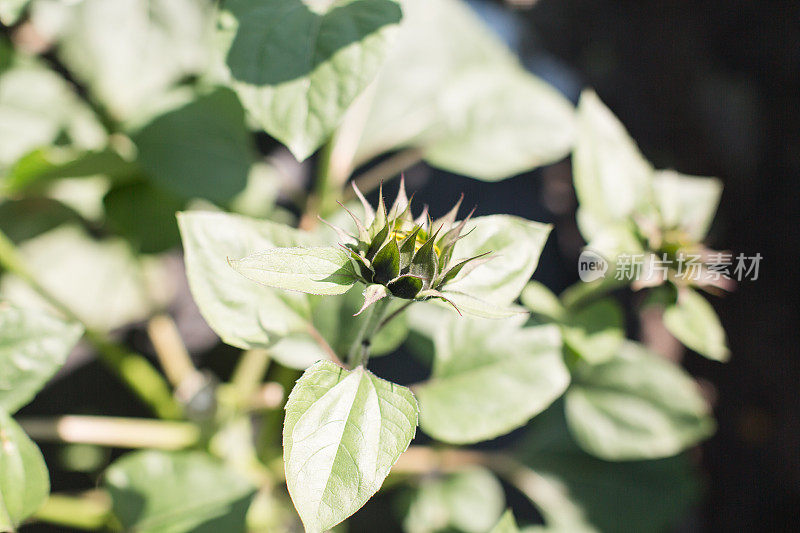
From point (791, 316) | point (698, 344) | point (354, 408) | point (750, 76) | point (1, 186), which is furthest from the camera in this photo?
point (750, 76)

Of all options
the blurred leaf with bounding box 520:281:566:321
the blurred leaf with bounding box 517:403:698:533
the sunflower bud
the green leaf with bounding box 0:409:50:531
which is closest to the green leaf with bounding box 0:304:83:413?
the green leaf with bounding box 0:409:50:531

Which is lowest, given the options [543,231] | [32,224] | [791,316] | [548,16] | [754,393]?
[754,393]

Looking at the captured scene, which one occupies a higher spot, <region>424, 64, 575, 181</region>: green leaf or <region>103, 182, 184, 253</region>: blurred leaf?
<region>424, 64, 575, 181</region>: green leaf

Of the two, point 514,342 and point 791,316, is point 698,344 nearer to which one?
point 514,342

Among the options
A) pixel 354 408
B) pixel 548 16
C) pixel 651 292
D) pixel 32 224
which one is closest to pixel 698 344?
pixel 651 292

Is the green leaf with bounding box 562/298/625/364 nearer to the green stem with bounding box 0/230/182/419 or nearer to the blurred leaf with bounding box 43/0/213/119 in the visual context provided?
the green stem with bounding box 0/230/182/419

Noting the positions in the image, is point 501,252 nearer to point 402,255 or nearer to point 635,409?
point 402,255

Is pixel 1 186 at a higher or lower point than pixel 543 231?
lower

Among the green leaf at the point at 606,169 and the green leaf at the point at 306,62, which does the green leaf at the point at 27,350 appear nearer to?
the green leaf at the point at 306,62
